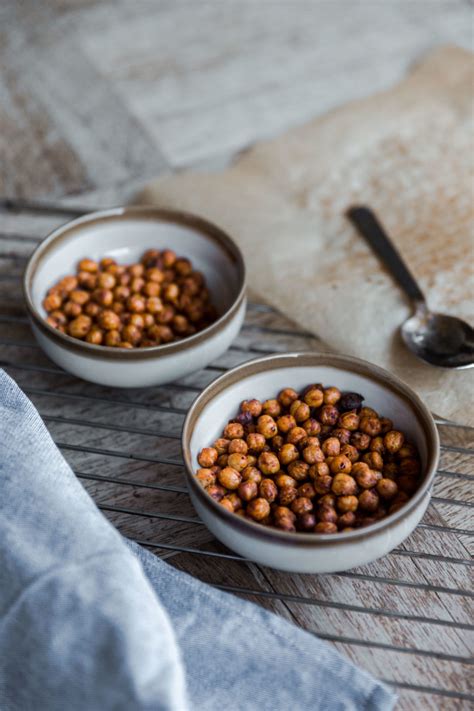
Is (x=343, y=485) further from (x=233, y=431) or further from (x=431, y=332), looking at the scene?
(x=431, y=332)

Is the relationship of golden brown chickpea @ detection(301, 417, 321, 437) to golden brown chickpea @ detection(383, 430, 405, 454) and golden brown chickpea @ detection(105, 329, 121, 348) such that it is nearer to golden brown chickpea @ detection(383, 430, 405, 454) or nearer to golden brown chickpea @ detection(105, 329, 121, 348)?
golden brown chickpea @ detection(383, 430, 405, 454)

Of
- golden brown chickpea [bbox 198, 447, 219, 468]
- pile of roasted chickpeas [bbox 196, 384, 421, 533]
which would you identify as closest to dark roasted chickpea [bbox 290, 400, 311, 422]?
pile of roasted chickpeas [bbox 196, 384, 421, 533]

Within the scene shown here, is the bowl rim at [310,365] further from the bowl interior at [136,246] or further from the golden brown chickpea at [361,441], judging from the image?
the bowl interior at [136,246]

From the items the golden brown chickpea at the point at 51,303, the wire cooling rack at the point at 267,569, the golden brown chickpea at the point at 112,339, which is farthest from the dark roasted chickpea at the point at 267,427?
the golden brown chickpea at the point at 51,303

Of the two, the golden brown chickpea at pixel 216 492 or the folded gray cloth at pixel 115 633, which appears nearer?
the folded gray cloth at pixel 115 633

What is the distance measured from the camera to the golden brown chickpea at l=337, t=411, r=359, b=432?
832mm

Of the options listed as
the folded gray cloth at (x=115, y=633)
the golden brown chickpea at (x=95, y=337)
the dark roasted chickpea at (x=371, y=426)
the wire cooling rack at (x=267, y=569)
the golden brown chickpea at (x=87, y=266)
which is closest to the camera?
the folded gray cloth at (x=115, y=633)

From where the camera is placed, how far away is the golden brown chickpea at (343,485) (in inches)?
29.8

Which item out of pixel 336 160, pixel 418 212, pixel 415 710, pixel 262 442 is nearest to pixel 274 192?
pixel 336 160

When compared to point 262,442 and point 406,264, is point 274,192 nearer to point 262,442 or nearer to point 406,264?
point 406,264

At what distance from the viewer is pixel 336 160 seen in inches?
52.6

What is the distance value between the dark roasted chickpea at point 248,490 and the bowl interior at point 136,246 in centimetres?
32

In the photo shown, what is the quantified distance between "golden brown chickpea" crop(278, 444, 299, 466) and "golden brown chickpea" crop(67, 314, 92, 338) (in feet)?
0.99

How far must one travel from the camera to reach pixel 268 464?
0.79m
